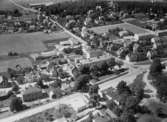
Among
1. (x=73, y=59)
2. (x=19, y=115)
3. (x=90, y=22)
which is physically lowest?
(x=19, y=115)

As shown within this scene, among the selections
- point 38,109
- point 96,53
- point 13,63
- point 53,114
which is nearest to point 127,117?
point 53,114

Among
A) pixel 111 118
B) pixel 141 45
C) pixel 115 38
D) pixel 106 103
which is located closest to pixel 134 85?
pixel 106 103

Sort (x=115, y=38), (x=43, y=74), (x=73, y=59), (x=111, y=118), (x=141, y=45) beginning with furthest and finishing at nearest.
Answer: (x=115, y=38)
(x=141, y=45)
(x=73, y=59)
(x=43, y=74)
(x=111, y=118)

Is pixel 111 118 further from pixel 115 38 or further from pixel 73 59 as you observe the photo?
pixel 115 38

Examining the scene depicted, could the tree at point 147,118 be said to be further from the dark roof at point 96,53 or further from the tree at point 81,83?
the dark roof at point 96,53

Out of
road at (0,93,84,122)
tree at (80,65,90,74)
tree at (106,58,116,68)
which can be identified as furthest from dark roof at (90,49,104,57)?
road at (0,93,84,122)

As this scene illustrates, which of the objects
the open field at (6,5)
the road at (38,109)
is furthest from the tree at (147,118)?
the open field at (6,5)

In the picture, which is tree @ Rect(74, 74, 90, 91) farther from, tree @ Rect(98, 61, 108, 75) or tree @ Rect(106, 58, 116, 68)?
tree @ Rect(106, 58, 116, 68)

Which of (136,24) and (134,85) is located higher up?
(136,24)
